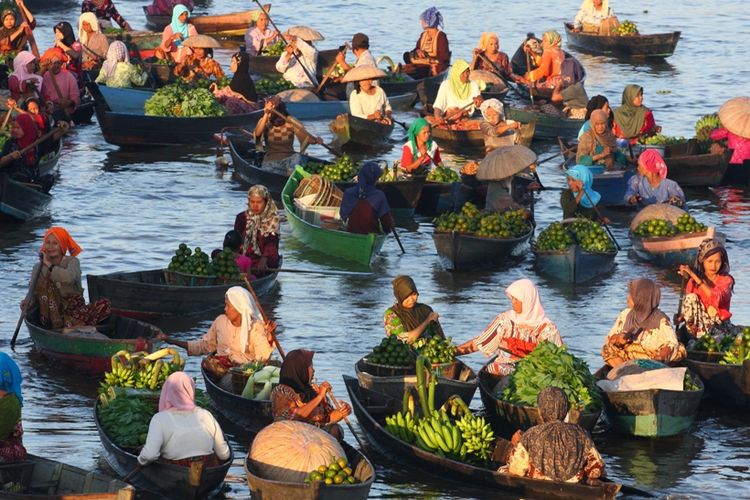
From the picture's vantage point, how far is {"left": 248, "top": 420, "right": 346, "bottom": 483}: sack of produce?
38.3 ft

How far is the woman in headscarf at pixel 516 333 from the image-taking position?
14102 mm

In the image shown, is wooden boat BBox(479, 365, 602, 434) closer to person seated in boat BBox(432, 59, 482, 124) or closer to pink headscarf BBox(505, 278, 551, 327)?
pink headscarf BBox(505, 278, 551, 327)

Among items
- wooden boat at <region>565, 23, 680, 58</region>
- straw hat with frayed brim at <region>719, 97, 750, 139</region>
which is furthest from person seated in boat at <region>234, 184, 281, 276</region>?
wooden boat at <region>565, 23, 680, 58</region>

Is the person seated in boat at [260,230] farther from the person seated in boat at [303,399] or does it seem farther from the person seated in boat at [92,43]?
the person seated in boat at [92,43]

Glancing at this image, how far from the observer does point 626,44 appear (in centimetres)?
3650

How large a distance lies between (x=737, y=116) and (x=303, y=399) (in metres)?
12.7

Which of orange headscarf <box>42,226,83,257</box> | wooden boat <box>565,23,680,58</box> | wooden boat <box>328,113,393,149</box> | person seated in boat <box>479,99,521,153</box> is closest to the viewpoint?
orange headscarf <box>42,226,83,257</box>

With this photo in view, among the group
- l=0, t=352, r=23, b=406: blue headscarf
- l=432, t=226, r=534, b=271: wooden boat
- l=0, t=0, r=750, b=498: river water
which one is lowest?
l=0, t=0, r=750, b=498: river water

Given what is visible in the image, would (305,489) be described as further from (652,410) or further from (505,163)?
(505,163)

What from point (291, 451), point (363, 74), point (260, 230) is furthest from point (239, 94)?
point (291, 451)

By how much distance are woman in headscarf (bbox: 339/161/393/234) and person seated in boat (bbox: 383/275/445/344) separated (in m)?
4.92

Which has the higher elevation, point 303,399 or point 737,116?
point 737,116

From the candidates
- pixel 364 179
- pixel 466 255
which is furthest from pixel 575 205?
pixel 364 179

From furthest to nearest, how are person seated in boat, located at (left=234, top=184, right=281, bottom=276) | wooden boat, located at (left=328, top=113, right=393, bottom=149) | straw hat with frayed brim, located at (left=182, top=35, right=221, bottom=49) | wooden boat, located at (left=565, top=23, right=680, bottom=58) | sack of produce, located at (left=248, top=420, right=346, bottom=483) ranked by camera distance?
1. wooden boat, located at (left=565, top=23, right=680, bottom=58)
2. straw hat with frayed brim, located at (left=182, top=35, right=221, bottom=49)
3. wooden boat, located at (left=328, top=113, right=393, bottom=149)
4. person seated in boat, located at (left=234, top=184, right=281, bottom=276)
5. sack of produce, located at (left=248, top=420, right=346, bottom=483)
